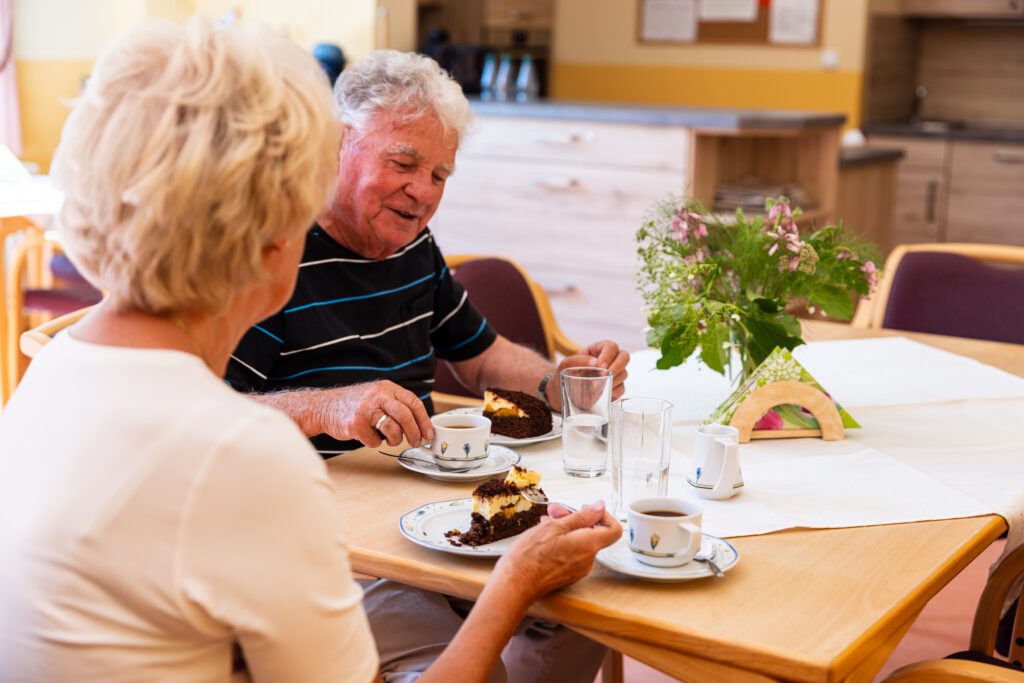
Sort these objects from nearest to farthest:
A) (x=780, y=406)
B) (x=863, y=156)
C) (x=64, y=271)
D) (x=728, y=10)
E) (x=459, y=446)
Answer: (x=459, y=446) → (x=780, y=406) → (x=64, y=271) → (x=863, y=156) → (x=728, y=10)

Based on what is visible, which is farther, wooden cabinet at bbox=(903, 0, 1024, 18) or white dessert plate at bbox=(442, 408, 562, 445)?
wooden cabinet at bbox=(903, 0, 1024, 18)

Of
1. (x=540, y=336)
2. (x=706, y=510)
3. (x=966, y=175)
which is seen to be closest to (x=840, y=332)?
(x=540, y=336)

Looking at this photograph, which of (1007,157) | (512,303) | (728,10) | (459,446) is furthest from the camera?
(728,10)

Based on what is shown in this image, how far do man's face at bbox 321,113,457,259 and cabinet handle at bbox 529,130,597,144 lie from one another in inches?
104

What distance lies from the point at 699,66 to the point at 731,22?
0.32 m

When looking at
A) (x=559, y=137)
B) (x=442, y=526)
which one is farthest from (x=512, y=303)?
(x=559, y=137)

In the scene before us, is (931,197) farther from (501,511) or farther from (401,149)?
(501,511)

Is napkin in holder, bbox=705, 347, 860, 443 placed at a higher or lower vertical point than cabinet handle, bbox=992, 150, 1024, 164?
lower

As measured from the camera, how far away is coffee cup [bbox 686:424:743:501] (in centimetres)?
149

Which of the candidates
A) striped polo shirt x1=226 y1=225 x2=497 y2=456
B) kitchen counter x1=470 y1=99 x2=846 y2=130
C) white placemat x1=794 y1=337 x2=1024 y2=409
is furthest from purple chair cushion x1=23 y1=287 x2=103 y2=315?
white placemat x1=794 y1=337 x2=1024 y2=409

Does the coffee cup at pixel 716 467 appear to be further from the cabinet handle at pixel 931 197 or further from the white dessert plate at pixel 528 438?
the cabinet handle at pixel 931 197

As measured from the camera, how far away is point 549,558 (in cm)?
117

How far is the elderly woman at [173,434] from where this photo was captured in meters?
0.88

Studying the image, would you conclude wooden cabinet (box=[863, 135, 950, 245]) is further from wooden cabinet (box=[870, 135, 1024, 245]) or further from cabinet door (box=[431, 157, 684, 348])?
cabinet door (box=[431, 157, 684, 348])
